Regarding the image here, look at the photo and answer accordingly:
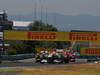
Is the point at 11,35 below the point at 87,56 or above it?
above

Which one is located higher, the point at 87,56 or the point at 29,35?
the point at 29,35

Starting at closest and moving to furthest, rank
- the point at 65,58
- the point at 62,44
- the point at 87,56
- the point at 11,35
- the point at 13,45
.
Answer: the point at 65,58 < the point at 11,35 < the point at 87,56 < the point at 13,45 < the point at 62,44

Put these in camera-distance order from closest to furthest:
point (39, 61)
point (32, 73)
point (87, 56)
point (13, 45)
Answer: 1. point (32, 73)
2. point (39, 61)
3. point (87, 56)
4. point (13, 45)

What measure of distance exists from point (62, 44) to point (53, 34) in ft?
311

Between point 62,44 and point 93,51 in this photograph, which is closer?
point 93,51

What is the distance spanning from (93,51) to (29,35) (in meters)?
28.5

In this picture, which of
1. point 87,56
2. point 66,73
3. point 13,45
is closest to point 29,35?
point 87,56

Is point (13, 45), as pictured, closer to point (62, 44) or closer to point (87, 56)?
point (87, 56)

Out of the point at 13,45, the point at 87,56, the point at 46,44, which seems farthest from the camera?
the point at 46,44

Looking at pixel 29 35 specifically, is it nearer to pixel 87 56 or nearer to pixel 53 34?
pixel 53 34

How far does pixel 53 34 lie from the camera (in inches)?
2218

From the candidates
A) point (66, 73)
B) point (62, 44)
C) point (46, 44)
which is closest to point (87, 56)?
point (46, 44)

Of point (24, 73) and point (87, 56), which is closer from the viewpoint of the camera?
point (24, 73)

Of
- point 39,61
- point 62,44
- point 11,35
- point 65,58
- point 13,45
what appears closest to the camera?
point 65,58
